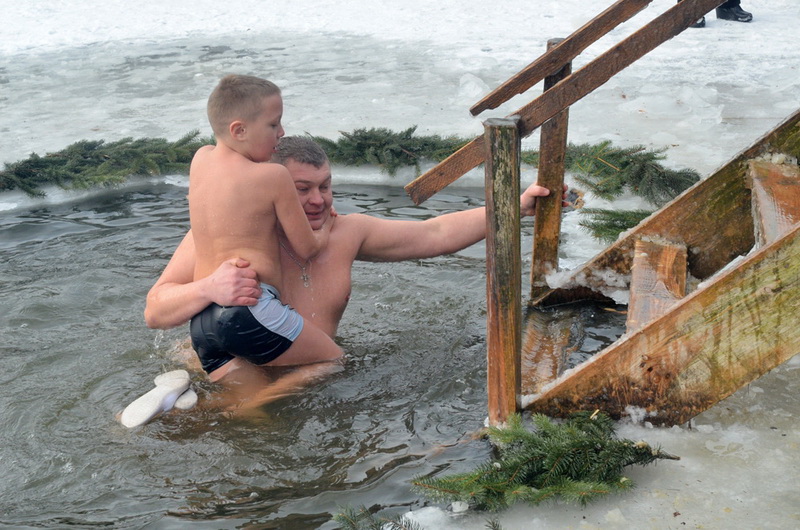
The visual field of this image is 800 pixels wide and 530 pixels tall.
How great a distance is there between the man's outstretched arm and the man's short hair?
0.45 meters

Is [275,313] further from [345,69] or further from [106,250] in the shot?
[345,69]

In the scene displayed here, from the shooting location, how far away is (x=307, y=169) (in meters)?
3.97

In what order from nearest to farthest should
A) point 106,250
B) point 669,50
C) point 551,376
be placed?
1. point 551,376
2. point 106,250
3. point 669,50

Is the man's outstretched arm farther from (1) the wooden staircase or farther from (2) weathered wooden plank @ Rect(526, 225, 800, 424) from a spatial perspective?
(2) weathered wooden plank @ Rect(526, 225, 800, 424)

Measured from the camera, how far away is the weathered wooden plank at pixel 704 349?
120 inches

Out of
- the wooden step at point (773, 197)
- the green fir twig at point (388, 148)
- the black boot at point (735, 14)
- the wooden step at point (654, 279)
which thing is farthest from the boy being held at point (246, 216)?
the black boot at point (735, 14)

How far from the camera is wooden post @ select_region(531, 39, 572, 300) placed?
4152 mm

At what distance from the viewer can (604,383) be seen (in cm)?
331

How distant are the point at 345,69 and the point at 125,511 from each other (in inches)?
304

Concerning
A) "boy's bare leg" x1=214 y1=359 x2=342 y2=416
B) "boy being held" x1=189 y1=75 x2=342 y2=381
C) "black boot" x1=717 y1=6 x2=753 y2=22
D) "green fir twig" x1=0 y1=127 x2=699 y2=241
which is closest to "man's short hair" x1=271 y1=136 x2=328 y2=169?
"boy being held" x1=189 y1=75 x2=342 y2=381

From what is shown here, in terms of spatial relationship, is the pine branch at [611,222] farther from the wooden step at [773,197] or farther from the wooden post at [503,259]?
the wooden post at [503,259]

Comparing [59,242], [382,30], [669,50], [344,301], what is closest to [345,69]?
[382,30]

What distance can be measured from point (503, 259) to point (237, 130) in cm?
131

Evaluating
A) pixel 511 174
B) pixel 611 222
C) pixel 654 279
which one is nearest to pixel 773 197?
pixel 654 279
